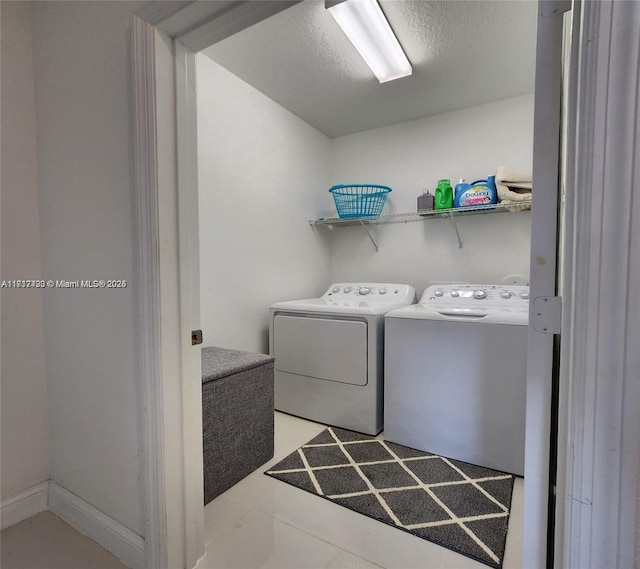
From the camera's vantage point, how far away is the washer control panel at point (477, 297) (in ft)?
6.46

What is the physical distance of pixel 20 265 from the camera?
131 centimetres

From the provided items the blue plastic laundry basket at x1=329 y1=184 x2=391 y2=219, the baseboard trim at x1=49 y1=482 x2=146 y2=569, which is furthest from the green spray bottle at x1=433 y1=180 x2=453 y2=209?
the baseboard trim at x1=49 y1=482 x2=146 y2=569

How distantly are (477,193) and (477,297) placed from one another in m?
0.69

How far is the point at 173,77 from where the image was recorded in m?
1.00

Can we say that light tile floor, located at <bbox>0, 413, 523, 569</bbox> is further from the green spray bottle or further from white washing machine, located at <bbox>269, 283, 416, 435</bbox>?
the green spray bottle

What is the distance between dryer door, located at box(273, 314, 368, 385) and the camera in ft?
6.57

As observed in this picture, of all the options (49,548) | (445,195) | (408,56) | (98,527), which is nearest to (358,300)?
(445,195)

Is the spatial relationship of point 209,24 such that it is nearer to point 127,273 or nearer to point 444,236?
point 127,273

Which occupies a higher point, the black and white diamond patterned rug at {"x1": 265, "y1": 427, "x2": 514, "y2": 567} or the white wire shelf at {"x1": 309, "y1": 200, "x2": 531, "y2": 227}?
the white wire shelf at {"x1": 309, "y1": 200, "x2": 531, "y2": 227}

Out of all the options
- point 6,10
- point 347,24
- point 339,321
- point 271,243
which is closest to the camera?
point 6,10

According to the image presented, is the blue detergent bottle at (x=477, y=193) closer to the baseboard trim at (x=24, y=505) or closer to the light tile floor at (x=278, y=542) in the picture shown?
the light tile floor at (x=278, y=542)

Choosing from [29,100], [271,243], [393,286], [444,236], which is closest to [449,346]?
[393,286]

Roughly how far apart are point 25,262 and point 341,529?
1629 mm

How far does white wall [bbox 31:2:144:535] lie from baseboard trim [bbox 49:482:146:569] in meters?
0.03
